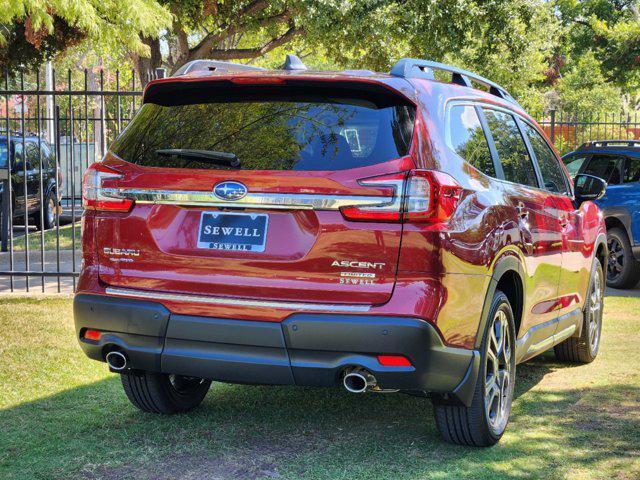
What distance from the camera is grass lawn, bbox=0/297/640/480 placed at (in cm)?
468

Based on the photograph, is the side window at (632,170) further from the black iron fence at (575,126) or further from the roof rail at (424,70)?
the roof rail at (424,70)

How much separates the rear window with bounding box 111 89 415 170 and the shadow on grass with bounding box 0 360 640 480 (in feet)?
4.82

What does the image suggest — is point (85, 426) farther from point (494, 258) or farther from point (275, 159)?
point (494, 258)

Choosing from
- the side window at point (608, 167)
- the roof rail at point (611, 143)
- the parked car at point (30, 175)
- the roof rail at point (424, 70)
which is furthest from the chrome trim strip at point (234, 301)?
the parked car at point (30, 175)

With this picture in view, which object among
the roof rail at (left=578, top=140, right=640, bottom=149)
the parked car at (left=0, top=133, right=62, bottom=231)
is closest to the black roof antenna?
the roof rail at (left=578, top=140, right=640, bottom=149)

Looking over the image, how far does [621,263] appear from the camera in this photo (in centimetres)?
1237

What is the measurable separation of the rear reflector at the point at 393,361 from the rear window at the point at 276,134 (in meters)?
0.88

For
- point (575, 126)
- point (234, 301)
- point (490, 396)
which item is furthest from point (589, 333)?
point (575, 126)

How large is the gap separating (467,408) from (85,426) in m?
2.17

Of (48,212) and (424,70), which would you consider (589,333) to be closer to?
(424,70)

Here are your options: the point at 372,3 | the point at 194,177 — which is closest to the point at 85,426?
the point at 194,177

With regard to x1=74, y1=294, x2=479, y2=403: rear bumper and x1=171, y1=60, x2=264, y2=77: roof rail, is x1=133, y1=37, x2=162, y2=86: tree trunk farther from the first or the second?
x1=74, y1=294, x2=479, y2=403: rear bumper

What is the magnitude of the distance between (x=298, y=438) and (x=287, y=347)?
1.01 meters

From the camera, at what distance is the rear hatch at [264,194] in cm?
430
